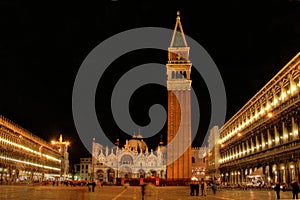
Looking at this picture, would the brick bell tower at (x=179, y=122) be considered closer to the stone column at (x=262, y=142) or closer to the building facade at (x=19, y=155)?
the stone column at (x=262, y=142)

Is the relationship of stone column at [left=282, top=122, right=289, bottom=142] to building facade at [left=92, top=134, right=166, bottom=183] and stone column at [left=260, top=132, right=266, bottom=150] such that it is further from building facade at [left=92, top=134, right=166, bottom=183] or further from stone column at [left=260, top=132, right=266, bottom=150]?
building facade at [left=92, top=134, right=166, bottom=183]

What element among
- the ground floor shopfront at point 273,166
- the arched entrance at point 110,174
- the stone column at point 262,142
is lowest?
the arched entrance at point 110,174

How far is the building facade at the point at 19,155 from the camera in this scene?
78519 mm

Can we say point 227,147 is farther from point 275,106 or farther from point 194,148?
point 194,148

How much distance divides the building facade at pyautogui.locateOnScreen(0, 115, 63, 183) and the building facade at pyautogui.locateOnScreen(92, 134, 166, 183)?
1880 centimetres

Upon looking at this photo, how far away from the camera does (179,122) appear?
88625mm

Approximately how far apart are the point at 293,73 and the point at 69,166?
151 meters

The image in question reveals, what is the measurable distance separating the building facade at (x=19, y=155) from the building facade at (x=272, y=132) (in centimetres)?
4624

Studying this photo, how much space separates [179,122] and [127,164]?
52346 millimetres

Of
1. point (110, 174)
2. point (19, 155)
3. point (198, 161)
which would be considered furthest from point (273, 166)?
point (198, 161)

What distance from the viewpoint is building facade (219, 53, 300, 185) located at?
148ft

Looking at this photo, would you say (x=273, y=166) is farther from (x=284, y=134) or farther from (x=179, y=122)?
(x=179, y=122)

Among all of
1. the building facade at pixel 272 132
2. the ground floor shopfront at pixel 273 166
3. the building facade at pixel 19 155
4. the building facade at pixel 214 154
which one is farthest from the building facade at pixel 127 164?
the ground floor shopfront at pixel 273 166

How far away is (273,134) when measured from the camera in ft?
181
